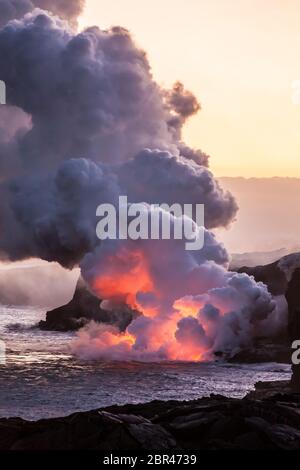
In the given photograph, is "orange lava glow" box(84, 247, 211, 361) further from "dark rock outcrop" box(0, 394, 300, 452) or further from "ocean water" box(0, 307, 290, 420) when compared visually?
"dark rock outcrop" box(0, 394, 300, 452)

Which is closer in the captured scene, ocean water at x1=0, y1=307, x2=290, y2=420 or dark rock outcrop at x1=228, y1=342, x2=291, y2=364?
ocean water at x1=0, y1=307, x2=290, y2=420

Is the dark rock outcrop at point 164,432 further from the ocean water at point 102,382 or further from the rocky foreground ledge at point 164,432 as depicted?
the ocean water at point 102,382

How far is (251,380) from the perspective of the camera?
442 ft

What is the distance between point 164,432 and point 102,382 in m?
79.6

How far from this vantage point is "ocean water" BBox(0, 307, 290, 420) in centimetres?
10444

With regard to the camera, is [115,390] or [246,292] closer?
[115,390]

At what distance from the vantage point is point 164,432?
56.1 m

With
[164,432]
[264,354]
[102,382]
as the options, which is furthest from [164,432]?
[264,354]

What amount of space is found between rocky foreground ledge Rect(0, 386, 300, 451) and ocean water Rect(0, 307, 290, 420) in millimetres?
32759

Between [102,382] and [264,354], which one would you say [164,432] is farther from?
[264,354]

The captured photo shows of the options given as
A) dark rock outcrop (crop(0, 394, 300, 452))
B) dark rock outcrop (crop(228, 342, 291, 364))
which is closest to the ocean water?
dark rock outcrop (crop(228, 342, 291, 364))
